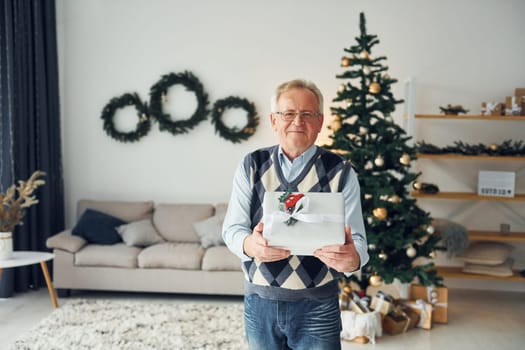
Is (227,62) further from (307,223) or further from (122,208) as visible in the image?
(307,223)

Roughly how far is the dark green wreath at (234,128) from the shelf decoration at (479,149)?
1.59 m

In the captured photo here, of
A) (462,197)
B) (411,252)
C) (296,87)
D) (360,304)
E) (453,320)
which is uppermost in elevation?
(296,87)

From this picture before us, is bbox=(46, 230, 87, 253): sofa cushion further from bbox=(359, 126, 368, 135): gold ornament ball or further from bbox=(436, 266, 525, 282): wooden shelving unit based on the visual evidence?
bbox=(436, 266, 525, 282): wooden shelving unit

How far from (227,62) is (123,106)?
3.71 ft

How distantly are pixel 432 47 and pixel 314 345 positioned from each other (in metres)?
4.23

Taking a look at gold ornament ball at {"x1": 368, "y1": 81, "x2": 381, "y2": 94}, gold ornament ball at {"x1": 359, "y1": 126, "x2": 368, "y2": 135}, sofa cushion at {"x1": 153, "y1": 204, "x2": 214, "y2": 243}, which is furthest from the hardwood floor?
gold ornament ball at {"x1": 368, "y1": 81, "x2": 381, "y2": 94}

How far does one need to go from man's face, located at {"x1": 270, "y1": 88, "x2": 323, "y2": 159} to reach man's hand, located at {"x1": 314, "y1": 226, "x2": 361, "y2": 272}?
323mm

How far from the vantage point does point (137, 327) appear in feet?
12.9

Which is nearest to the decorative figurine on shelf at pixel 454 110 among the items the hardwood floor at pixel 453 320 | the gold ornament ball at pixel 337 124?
the gold ornament ball at pixel 337 124

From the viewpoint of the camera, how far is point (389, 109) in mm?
3932

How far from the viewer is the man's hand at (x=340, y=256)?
4.88 feet

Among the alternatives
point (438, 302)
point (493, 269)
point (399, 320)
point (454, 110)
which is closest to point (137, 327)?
point (399, 320)

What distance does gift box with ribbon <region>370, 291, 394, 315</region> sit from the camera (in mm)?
3934

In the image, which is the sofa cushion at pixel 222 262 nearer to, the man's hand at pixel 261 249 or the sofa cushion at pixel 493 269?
the sofa cushion at pixel 493 269
